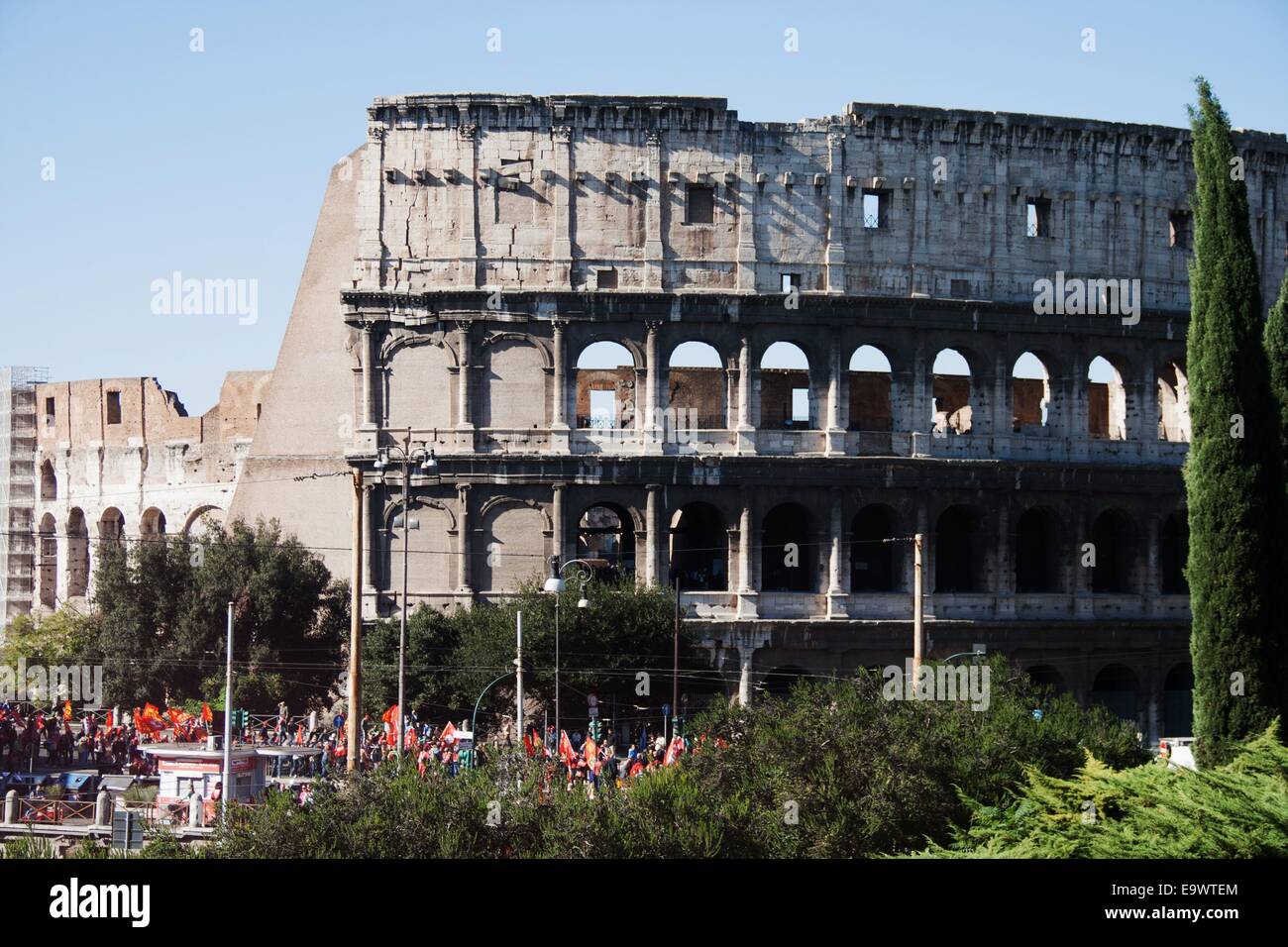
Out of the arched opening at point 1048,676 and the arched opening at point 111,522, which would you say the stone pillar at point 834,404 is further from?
the arched opening at point 111,522

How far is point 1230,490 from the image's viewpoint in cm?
2205

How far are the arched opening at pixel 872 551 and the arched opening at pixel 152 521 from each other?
2529 cm

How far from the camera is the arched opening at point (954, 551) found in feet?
133

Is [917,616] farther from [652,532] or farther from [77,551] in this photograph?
[77,551]

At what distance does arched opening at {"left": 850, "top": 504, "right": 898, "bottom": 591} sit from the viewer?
3997 cm

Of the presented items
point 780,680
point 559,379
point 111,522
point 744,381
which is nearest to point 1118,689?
point 780,680

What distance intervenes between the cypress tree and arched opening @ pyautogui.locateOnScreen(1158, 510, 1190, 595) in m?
20.3

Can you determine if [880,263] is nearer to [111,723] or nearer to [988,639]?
[988,639]

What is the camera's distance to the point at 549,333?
A: 3847cm

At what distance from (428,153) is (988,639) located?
17363mm

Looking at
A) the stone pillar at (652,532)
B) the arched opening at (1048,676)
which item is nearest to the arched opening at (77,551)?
the stone pillar at (652,532)
